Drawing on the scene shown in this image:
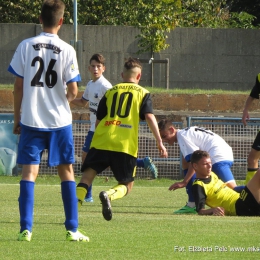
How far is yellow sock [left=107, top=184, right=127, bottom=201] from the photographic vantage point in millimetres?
8805

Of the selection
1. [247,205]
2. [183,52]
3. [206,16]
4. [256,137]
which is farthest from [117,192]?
[206,16]

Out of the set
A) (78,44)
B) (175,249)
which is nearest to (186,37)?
(78,44)

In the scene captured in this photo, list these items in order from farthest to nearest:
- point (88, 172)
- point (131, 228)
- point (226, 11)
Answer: point (226, 11) → point (88, 172) → point (131, 228)

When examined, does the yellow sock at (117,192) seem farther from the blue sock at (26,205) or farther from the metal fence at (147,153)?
the metal fence at (147,153)

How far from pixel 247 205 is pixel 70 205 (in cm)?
327

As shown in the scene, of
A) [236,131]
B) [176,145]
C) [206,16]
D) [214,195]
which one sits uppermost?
[206,16]

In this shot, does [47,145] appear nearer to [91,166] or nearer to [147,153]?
[91,166]

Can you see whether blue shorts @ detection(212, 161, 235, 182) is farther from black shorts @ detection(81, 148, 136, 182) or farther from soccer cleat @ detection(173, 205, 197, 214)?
black shorts @ detection(81, 148, 136, 182)

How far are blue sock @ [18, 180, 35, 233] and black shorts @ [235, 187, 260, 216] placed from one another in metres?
3.42

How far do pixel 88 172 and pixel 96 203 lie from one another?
298 cm

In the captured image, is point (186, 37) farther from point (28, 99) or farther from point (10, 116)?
point (28, 99)

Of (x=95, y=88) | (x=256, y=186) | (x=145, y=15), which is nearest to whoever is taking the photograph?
(x=256, y=186)

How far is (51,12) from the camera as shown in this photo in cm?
722

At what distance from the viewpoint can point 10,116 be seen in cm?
1706
